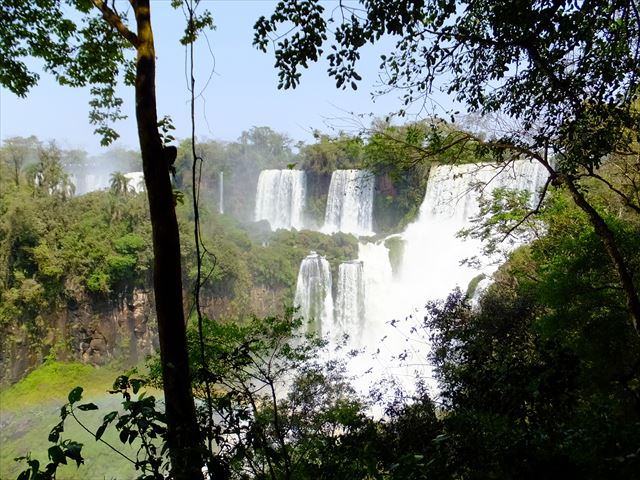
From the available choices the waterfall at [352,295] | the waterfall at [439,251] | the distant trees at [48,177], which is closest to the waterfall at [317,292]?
the waterfall at [352,295]

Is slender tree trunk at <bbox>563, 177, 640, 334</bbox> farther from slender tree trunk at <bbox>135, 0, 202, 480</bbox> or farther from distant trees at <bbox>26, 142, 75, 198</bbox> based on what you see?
distant trees at <bbox>26, 142, 75, 198</bbox>

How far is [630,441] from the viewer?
1525mm

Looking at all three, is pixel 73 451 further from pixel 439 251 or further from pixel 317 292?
pixel 439 251

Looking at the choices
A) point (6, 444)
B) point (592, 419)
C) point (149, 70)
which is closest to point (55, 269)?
point (6, 444)

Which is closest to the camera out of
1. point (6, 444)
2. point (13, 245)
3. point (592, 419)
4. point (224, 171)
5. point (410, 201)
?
point (592, 419)

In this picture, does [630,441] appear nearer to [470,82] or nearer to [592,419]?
[592,419]

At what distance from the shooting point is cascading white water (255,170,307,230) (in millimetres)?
26969

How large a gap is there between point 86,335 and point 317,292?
9.10m

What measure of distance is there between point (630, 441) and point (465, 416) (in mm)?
1194

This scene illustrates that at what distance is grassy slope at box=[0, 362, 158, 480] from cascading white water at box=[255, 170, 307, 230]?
13615 mm

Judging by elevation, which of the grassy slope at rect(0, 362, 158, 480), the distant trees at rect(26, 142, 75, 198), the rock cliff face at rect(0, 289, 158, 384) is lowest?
the grassy slope at rect(0, 362, 158, 480)

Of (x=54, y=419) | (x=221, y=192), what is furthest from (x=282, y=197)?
(x=54, y=419)

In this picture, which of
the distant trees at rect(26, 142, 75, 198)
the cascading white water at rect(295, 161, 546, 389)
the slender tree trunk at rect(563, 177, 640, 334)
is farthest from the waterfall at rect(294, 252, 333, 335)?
the slender tree trunk at rect(563, 177, 640, 334)

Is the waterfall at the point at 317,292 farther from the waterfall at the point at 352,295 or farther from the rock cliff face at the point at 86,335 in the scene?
the rock cliff face at the point at 86,335
